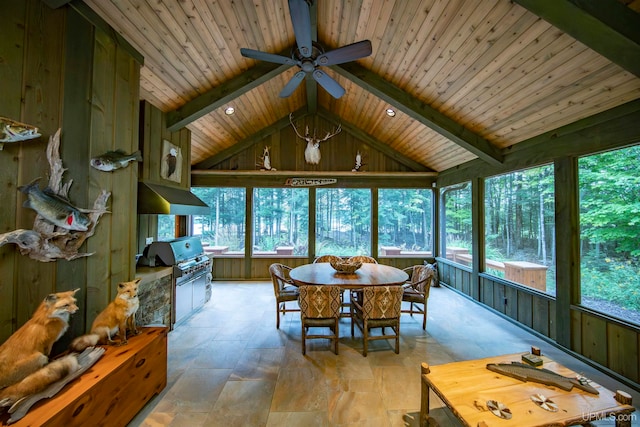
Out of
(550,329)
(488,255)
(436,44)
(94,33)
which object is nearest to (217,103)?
(94,33)

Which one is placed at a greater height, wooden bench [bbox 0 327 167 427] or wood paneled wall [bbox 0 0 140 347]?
wood paneled wall [bbox 0 0 140 347]

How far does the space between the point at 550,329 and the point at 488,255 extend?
1472 mm

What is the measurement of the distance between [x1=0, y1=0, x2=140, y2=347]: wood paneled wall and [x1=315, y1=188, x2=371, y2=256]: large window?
13.6 feet

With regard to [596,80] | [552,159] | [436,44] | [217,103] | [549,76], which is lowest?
[552,159]

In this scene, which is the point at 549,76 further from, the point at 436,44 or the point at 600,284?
the point at 600,284

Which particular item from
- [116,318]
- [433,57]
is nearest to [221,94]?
[433,57]

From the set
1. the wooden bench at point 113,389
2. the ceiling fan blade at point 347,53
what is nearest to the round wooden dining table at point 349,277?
the wooden bench at point 113,389

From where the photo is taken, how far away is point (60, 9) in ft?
6.36

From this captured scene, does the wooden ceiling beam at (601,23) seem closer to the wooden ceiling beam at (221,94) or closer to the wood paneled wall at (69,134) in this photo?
the wooden ceiling beam at (221,94)

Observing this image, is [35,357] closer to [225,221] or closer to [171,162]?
[171,162]

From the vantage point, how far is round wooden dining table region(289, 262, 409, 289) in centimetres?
301

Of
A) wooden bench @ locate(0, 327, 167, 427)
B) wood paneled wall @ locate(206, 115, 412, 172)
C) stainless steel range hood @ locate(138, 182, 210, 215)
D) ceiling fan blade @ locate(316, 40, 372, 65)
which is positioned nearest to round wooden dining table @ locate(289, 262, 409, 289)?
wooden bench @ locate(0, 327, 167, 427)

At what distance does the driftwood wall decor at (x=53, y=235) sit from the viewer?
66.5 inches

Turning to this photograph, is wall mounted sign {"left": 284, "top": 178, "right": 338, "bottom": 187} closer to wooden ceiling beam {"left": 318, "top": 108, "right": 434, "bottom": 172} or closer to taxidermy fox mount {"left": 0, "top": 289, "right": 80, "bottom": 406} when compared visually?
wooden ceiling beam {"left": 318, "top": 108, "right": 434, "bottom": 172}
